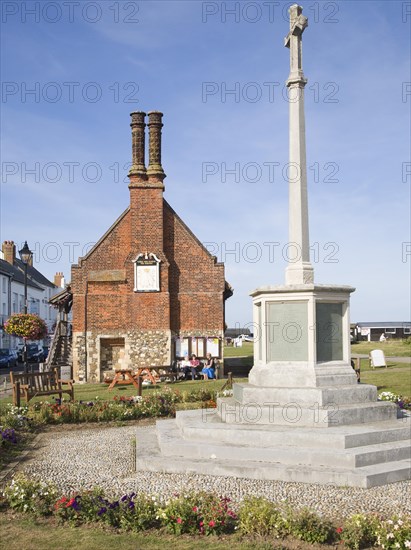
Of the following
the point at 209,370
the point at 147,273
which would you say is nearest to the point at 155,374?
the point at 209,370

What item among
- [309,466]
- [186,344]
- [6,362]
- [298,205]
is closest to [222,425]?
[309,466]

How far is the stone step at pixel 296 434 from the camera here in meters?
8.62

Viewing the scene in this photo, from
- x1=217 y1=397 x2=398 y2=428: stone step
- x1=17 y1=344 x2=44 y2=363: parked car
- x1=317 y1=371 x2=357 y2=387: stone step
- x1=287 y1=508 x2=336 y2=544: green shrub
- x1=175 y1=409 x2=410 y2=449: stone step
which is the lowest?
x1=17 y1=344 x2=44 y2=363: parked car

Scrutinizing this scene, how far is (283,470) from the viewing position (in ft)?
26.9

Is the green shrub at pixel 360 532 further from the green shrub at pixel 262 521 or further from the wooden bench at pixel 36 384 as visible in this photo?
the wooden bench at pixel 36 384

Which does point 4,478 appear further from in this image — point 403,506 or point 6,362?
point 6,362

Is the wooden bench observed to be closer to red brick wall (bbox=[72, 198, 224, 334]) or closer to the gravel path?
the gravel path

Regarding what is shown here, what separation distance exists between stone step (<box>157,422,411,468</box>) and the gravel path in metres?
0.51

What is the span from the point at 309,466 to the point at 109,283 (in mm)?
21202

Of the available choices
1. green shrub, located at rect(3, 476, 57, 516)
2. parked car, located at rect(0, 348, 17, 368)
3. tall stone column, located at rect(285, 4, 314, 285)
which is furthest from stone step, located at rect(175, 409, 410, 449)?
parked car, located at rect(0, 348, 17, 368)

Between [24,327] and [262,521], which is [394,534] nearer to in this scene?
[262,521]

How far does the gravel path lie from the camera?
23.4 feet

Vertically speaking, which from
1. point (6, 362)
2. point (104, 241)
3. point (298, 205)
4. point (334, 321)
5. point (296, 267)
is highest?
point (104, 241)

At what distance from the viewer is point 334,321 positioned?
1009 centimetres
